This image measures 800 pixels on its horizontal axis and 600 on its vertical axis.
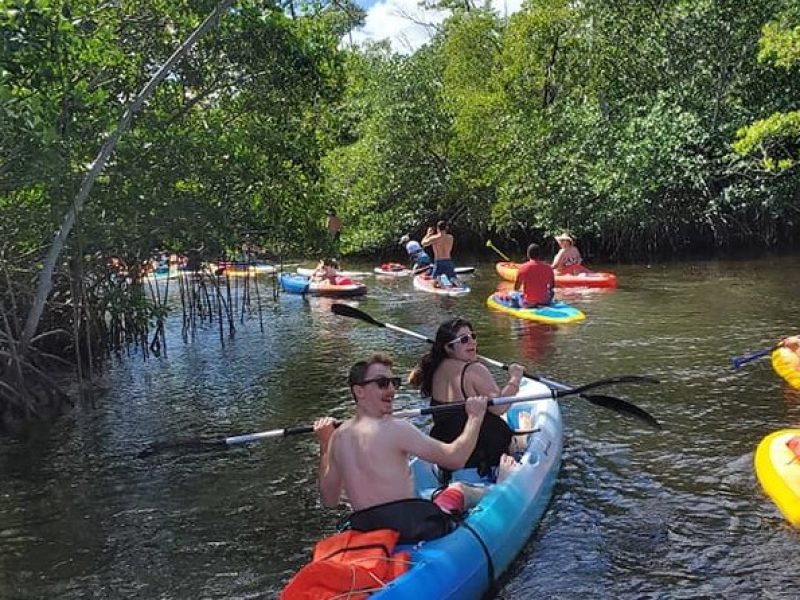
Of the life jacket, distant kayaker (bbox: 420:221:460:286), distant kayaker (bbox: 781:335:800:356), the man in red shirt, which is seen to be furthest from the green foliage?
the life jacket

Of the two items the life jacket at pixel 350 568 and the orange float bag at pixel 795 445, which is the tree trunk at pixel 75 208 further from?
the orange float bag at pixel 795 445

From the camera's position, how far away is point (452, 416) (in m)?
5.53

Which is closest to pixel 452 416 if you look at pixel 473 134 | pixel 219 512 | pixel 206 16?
pixel 219 512

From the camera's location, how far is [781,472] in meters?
5.61

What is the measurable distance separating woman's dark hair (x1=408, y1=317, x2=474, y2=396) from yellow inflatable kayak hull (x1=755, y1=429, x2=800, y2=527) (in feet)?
6.99

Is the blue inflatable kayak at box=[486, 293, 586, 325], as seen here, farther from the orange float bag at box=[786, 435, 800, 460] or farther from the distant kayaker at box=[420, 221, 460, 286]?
the orange float bag at box=[786, 435, 800, 460]

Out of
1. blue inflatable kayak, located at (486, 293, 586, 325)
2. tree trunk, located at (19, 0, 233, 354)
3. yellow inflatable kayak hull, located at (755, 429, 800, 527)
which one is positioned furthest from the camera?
blue inflatable kayak, located at (486, 293, 586, 325)

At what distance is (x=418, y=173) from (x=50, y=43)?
17933 millimetres

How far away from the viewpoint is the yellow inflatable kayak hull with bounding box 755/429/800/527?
Answer: 17.4ft

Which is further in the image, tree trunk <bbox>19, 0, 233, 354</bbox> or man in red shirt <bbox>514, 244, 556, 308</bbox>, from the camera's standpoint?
man in red shirt <bbox>514, 244, 556, 308</bbox>

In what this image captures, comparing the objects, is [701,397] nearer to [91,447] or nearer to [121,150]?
[91,447]

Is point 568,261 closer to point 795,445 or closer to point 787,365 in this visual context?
point 787,365

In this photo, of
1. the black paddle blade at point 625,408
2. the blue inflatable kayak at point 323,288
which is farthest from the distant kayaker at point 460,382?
the blue inflatable kayak at point 323,288

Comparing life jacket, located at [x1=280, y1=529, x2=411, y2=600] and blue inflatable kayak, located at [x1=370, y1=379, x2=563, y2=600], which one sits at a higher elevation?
life jacket, located at [x1=280, y1=529, x2=411, y2=600]
